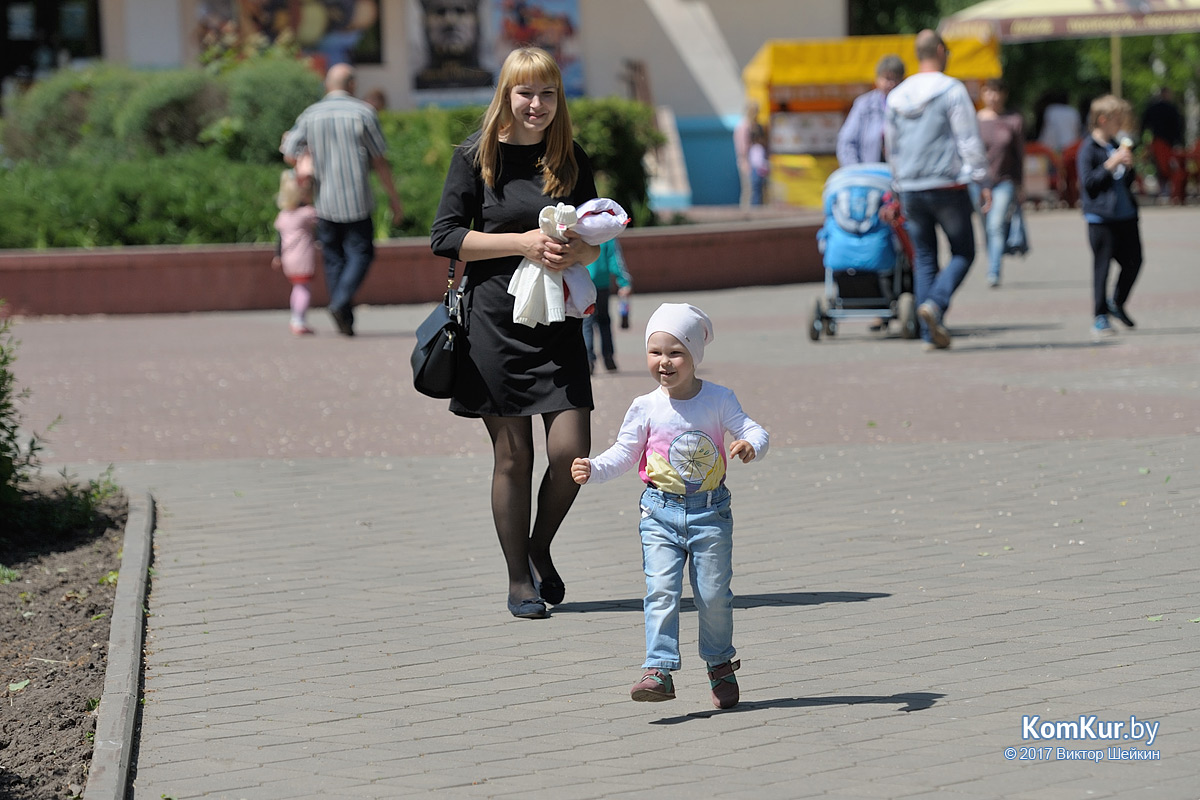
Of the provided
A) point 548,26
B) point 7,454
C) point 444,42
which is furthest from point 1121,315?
point 444,42

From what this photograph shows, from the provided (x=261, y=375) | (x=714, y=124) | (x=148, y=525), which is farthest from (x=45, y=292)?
(x=714, y=124)

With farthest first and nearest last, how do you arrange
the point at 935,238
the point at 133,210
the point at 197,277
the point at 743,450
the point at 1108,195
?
the point at 133,210 → the point at 197,277 → the point at 1108,195 → the point at 935,238 → the point at 743,450

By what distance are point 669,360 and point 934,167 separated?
23.8ft

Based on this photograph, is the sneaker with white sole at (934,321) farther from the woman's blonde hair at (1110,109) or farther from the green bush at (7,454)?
the green bush at (7,454)

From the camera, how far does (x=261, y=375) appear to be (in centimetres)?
1152

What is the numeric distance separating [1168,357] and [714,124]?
61.1ft

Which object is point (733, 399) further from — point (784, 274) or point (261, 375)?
point (784, 274)

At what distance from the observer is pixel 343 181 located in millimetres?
13102

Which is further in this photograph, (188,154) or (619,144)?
(619,144)

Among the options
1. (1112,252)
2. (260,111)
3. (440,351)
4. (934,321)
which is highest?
(260,111)

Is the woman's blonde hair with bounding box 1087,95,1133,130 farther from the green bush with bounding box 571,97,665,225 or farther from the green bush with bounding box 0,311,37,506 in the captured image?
the green bush with bounding box 0,311,37,506

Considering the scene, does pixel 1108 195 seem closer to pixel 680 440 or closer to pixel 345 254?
pixel 345 254

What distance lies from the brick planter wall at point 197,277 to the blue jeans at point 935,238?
4656mm

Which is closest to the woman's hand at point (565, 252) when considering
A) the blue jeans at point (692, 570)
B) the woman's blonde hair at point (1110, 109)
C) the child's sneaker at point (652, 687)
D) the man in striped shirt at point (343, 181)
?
the blue jeans at point (692, 570)
